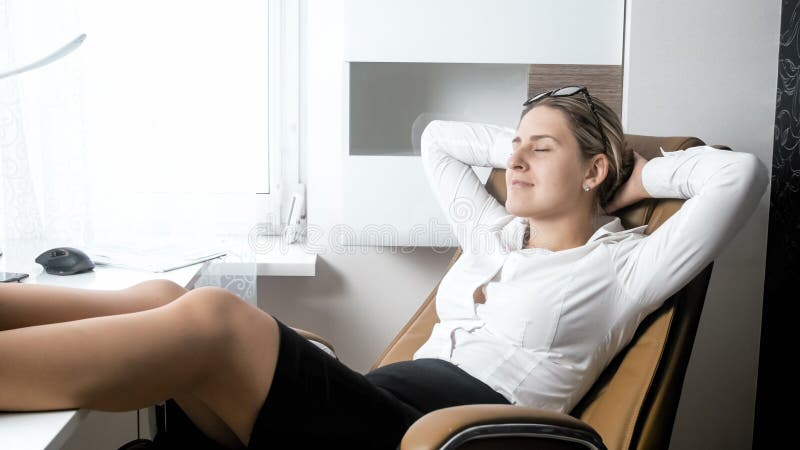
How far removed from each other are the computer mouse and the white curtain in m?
0.13

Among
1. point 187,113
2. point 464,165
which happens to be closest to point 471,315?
point 464,165

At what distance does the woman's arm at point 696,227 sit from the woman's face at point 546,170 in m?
0.22

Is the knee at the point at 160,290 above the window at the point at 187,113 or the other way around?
the other way around

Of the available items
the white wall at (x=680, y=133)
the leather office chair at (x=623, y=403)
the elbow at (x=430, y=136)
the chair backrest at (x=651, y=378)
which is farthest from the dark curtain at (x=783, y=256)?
the elbow at (x=430, y=136)

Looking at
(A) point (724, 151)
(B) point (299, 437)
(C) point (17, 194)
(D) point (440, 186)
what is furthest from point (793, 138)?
(C) point (17, 194)

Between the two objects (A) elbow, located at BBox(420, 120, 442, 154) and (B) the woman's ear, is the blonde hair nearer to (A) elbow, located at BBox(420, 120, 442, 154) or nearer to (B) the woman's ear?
(B) the woman's ear

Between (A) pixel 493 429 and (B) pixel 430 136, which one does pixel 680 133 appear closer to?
(B) pixel 430 136

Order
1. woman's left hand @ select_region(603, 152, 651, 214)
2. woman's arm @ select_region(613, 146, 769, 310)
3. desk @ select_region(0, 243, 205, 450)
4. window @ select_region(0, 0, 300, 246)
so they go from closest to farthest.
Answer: desk @ select_region(0, 243, 205, 450) → woman's arm @ select_region(613, 146, 769, 310) → woman's left hand @ select_region(603, 152, 651, 214) → window @ select_region(0, 0, 300, 246)

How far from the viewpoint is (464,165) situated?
2.09m

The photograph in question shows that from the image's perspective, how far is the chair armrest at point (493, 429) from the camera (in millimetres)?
1105

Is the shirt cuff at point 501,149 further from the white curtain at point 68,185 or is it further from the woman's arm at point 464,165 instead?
the white curtain at point 68,185

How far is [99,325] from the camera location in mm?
1012

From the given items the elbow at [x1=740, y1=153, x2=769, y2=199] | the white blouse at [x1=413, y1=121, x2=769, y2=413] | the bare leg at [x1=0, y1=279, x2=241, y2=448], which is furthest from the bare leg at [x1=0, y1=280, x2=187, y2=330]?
the elbow at [x1=740, y1=153, x2=769, y2=199]

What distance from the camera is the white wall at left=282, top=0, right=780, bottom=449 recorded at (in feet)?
7.53
